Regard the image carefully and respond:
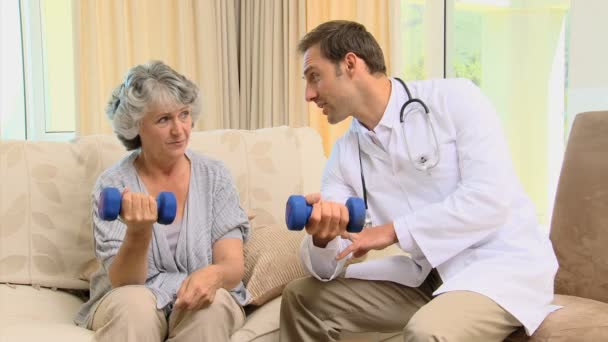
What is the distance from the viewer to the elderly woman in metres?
1.80

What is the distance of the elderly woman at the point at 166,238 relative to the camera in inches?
70.8

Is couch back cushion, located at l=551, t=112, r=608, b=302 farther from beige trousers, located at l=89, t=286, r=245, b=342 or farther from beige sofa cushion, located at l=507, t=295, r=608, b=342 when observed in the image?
beige trousers, located at l=89, t=286, r=245, b=342

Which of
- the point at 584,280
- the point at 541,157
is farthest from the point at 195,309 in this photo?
the point at 541,157

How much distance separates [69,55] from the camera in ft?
13.1

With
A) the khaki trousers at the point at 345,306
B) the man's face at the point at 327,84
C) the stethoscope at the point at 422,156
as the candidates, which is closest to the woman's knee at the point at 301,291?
the khaki trousers at the point at 345,306

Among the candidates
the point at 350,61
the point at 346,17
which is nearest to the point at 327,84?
the point at 350,61

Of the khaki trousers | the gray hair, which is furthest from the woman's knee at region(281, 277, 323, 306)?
the gray hair

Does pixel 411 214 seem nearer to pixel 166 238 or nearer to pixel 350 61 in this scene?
pixel 350 61

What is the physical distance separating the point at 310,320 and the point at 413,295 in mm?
293

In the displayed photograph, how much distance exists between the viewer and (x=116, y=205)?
164 centimetres

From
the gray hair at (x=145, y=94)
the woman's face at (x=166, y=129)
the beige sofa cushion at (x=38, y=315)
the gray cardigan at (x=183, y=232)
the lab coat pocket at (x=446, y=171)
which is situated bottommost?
the beige sofa cushion at (x=38, y=315)

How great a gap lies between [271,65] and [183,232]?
2241 mm

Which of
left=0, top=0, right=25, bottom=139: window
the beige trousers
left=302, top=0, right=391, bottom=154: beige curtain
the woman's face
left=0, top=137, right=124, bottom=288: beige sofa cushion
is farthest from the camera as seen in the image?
left=0, top=0, right=25, bottom=139: window

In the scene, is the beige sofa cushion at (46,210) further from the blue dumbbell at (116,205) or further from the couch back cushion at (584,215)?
the couch back cushion at (584,215)
